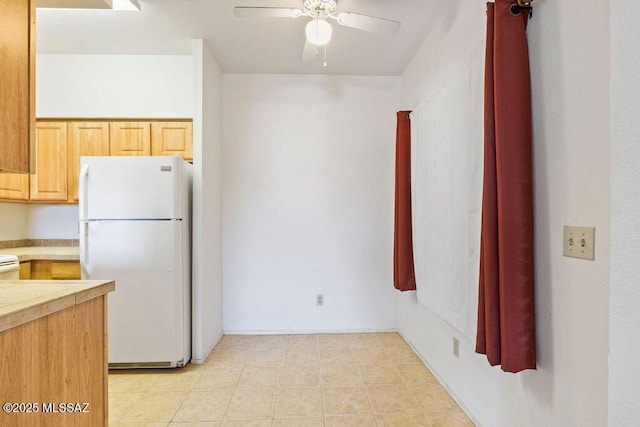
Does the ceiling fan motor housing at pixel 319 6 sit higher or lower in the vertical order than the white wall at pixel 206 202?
higher

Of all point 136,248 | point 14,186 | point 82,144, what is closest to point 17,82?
point 136,248

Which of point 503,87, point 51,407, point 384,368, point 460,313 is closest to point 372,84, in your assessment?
point 503,87

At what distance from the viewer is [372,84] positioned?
10.9 feet

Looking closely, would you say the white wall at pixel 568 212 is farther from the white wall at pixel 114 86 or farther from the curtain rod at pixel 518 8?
the white wall at pixel 114 86

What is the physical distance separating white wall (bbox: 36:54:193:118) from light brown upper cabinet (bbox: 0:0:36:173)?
1508mm

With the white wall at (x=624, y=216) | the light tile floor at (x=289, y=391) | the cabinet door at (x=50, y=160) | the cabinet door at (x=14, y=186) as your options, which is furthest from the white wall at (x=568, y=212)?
the cabinet door at (x=14, y=186)

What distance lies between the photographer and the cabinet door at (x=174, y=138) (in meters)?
2.84

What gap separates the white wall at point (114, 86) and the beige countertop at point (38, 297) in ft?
6.56

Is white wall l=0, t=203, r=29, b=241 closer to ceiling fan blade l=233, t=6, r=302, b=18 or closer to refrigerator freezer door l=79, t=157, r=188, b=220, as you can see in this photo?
refrigerator freezer door l=79, t=157, r=188, b=220

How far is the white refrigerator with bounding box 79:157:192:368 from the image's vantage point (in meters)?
2.40

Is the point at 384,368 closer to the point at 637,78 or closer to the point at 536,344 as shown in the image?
the point at 536,344

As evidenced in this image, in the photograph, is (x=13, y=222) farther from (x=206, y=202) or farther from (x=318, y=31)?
(x=318, y=31)

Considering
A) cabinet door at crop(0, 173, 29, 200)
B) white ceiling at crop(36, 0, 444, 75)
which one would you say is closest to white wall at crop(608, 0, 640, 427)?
white ceiling at crop(36, 0, 444, 75)

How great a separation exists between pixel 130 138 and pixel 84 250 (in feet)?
3.46
